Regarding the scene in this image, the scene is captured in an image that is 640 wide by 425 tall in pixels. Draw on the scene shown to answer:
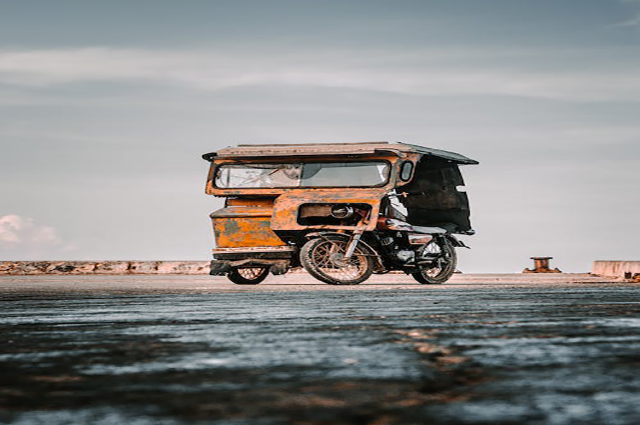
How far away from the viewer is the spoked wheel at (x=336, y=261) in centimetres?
1256

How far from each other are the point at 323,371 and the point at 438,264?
12040 millimetres

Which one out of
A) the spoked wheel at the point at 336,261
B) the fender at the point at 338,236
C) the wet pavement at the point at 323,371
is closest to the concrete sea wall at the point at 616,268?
the fender at the point at 338,236

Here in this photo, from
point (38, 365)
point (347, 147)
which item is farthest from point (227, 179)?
Answer: point (38, 365)

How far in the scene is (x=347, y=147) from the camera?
43.9ft

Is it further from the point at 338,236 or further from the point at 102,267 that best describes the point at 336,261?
the point at 102,267

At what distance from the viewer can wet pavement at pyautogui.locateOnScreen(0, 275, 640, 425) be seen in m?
1.51

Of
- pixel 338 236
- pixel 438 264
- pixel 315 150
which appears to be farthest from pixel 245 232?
pixel 438 264

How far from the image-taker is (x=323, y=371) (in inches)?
83.4

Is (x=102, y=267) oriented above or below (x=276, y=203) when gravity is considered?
below

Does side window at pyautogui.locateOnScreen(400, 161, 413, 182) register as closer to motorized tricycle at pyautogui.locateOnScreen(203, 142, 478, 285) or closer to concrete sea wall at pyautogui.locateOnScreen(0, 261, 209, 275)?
motorized tricycle at pyautogui.locateOnScreen(203, 142, 478, 285)

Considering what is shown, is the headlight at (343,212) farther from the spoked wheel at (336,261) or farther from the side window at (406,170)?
the side window at (406,170)

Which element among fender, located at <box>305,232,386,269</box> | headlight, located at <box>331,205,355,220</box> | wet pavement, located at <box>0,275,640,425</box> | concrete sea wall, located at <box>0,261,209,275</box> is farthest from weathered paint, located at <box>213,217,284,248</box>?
concrete sea wall, located at <box>0,261,209,275</box>

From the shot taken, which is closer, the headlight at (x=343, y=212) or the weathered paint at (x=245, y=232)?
the headlight at (x=343, y=212)

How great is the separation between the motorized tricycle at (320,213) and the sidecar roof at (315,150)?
15 millimetres
